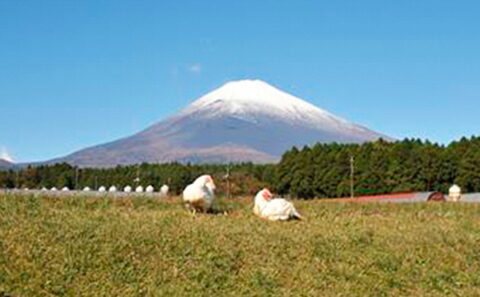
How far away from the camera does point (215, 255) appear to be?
36.9ft

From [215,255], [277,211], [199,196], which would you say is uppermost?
[199,196]

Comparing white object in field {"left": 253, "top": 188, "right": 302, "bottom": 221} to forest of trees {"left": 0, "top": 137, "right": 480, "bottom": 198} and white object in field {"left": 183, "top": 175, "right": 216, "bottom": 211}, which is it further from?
forest of trees {"left": 0, "top": 137, "right": 480, "bottom": 198}

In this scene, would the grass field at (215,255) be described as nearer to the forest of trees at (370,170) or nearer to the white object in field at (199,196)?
the white object in field at (199,196)

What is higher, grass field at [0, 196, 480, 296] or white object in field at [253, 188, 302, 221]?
white object in field at [253, 188, 302, 221]

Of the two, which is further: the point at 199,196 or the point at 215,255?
the point at 199,196

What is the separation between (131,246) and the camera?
10984 mm

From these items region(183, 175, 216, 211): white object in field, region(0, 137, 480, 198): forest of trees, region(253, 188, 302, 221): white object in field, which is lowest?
region(253, 188, 302, 221): white object in field

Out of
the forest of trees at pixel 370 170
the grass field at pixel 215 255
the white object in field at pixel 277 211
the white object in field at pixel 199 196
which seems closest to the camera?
the grass field at pixel 215 255

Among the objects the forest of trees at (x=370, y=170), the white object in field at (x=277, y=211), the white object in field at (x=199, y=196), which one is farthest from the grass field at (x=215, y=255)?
the forest of trees at (x=370, y=170)

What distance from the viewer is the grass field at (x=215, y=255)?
9797mm

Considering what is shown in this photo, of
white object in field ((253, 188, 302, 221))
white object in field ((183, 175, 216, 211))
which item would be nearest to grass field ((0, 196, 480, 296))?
white object in field ((253, 188, 302, 221))

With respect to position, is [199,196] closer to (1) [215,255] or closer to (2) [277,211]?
(2) [277,211]

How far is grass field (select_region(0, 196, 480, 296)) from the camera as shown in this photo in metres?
9.80

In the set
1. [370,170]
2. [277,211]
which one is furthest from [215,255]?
[370,170]
